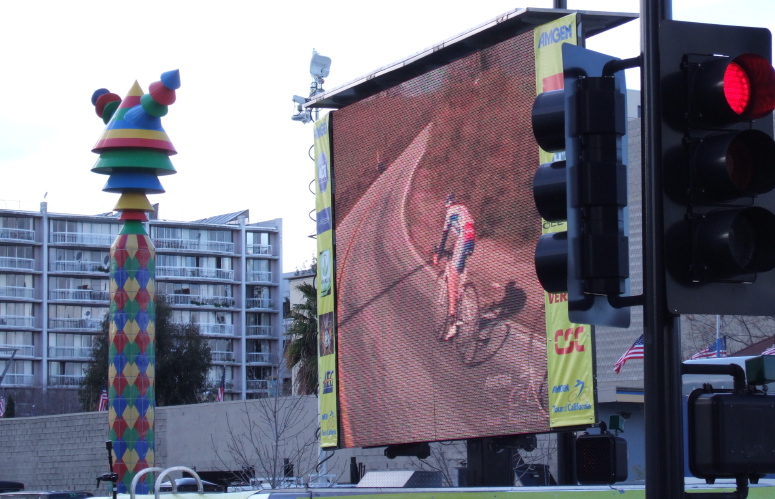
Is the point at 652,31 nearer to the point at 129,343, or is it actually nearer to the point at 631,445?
the point at 631,445

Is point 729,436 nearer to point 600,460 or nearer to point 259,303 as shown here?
point 600,460

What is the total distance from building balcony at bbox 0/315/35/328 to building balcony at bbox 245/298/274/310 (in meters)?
17.5

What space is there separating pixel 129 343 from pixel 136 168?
13.2ft

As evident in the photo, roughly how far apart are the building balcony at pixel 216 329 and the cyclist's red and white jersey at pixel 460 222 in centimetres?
8284

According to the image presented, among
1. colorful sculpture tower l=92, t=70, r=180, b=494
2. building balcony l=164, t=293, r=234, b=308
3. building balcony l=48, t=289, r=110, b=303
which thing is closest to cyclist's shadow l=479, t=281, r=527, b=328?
colorful sculpture tower l=92, t=70, r=180, b=494

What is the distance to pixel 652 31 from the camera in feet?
15.4

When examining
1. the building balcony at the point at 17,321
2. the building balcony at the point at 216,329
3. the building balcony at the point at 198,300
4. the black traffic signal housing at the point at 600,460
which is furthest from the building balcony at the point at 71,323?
the black traffic signal housing at the point at 600,460

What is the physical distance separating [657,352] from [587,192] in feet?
2.22

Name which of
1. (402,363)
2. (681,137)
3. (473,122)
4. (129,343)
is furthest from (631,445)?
(129,343)

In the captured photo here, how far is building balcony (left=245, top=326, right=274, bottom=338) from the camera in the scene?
311 feet

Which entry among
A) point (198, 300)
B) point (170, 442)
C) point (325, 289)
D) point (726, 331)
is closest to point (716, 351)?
point (726, 331)

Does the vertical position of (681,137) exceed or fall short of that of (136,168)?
it falls short

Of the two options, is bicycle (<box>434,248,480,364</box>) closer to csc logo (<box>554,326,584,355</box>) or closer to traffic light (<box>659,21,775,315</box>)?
csc logo (<box>554,326,584,355</box>)

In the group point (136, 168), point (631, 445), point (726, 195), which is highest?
point (136, 168)
